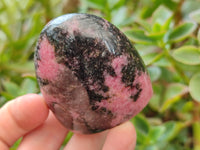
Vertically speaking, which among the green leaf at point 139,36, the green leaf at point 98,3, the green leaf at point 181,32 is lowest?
the green leaf at point 181,32

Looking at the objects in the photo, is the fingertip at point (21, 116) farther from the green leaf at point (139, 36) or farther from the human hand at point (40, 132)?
the green leaf at point (139, 36)

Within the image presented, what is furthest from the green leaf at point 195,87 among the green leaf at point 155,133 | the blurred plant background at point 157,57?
the green leaf at point 155,133

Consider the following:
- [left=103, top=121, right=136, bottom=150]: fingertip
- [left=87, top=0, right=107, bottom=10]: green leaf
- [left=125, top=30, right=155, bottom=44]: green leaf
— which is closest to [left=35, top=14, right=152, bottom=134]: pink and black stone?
[left=103, top=121, right=136, bottom=150]: fingertip

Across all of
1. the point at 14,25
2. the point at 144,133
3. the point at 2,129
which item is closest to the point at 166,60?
the point at 144,133

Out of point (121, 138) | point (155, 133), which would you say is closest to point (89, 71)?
point (121, 138)

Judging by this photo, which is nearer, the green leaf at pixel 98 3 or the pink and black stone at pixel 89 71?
the pink and black stone at pixel 89 71

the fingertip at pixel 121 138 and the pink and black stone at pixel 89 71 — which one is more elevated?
the pink and black stone at pixel 89 71
